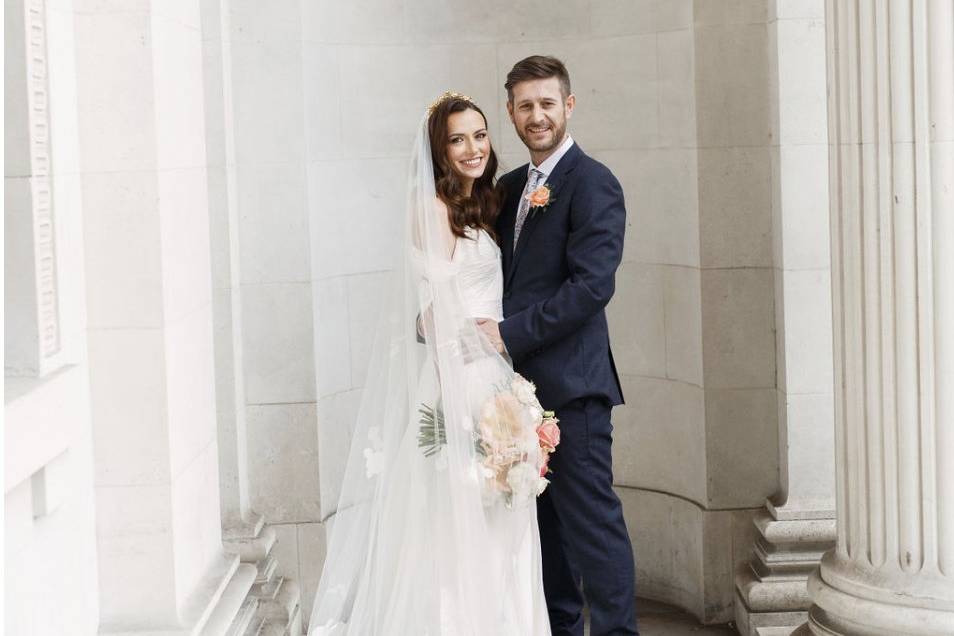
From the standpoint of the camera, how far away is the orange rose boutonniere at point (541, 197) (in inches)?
164

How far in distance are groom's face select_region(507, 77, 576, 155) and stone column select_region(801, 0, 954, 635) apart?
0.89 metres

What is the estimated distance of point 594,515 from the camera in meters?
4.20

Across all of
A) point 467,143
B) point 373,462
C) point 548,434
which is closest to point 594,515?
point 548,434

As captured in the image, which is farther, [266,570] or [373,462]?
[266,570]

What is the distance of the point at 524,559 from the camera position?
3990 mm

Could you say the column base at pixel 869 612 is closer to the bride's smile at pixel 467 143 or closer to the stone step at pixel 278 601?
the bride's smile at pixel 467 143


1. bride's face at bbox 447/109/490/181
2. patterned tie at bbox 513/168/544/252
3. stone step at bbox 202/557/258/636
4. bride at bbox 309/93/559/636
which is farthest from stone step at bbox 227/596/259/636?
bride's face at bbox 447/109/490/181

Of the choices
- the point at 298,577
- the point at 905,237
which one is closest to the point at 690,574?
the point at 298,577

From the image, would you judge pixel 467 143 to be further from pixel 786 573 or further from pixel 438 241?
pixel 786 573

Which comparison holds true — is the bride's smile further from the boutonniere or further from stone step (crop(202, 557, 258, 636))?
stone step (crop(202, 557, 258, 636))

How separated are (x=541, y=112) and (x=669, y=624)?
2385mm

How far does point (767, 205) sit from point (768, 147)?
24cm

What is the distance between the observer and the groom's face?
4098 mm

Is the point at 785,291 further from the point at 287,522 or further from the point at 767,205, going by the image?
the point at 287,522
